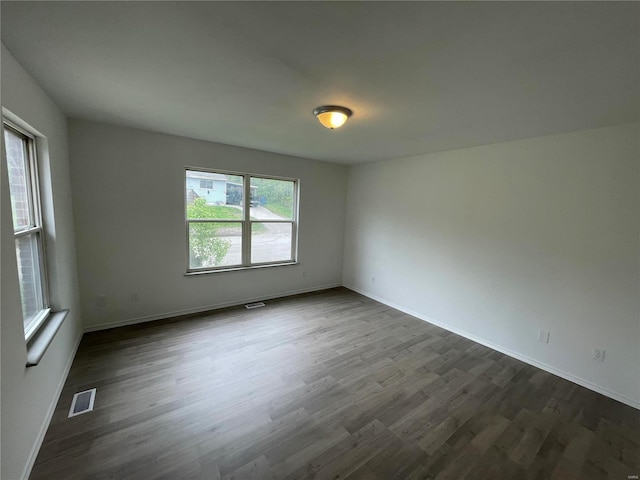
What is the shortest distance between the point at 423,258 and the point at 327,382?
2314 mm

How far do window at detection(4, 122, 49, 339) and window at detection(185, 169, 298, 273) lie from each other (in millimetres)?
1561

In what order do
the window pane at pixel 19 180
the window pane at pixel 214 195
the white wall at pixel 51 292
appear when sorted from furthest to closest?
the window pane at pixel 214 195 → the window pane at pixel 19 180 → the white wall at pixel 51 292

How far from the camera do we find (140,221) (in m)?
3.24

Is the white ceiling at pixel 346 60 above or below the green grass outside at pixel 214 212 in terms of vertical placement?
above

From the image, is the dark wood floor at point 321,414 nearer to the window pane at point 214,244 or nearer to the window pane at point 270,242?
the window pane at point 214,244

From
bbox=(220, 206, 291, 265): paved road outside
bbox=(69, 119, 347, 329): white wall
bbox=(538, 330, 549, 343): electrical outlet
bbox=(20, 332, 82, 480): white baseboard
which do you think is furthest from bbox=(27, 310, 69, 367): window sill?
Result: bbox=(538, 330, 549, 343): electrical outlet

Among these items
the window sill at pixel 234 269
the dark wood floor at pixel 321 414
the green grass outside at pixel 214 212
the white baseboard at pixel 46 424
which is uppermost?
the green grass outside at pixel 214 212

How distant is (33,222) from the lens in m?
2.04

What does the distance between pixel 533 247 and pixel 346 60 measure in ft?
8.94

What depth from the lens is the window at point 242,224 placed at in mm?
3691

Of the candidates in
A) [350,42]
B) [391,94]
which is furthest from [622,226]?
[350,42]

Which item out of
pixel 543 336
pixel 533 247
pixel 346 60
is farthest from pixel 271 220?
pixel 543 336

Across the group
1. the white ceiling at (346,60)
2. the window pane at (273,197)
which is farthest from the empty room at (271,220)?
the window pane at (273,197)

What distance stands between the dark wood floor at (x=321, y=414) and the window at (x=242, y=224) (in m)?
1.15
